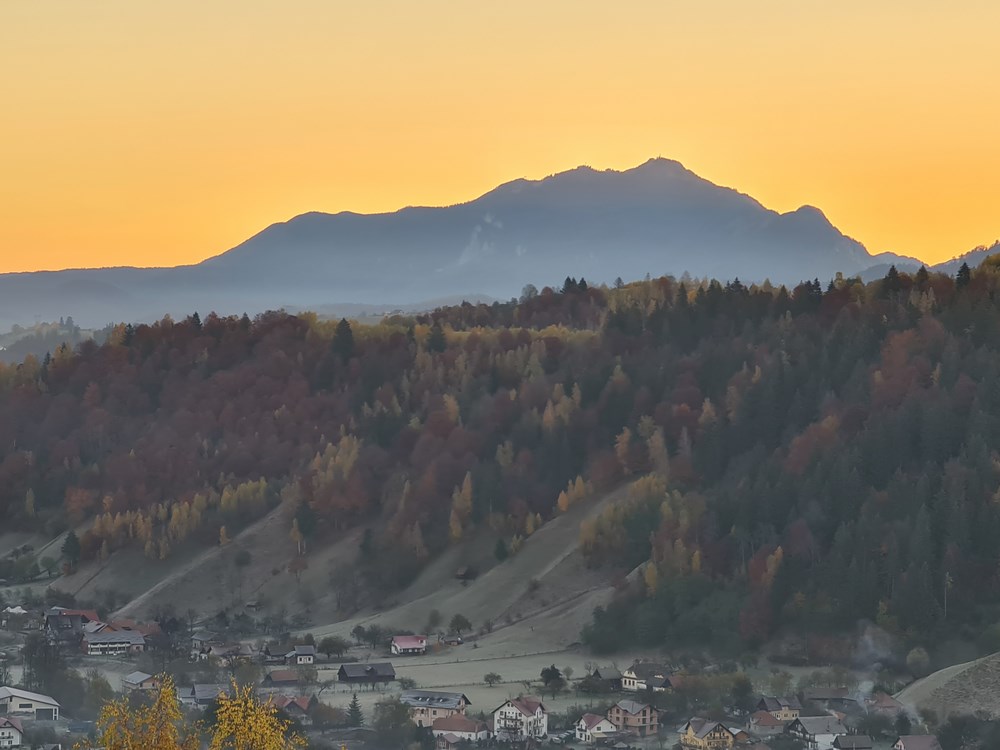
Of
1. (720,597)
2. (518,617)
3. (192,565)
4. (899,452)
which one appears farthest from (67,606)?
(899,452)

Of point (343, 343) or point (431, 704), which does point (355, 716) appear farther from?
point (343, 343)

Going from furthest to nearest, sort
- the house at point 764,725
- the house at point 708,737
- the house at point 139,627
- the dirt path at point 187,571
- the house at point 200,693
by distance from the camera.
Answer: the dirt path at point 187,571 < the house at point 139,627 < the house at point 200,693 < the house at point 764,725 < the house at point 708,737

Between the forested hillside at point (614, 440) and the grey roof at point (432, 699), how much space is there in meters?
15.7

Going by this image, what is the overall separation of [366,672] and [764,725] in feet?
67.8

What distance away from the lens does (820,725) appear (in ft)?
274

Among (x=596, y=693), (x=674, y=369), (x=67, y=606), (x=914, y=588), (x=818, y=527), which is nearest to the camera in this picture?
(x=596, y=693)

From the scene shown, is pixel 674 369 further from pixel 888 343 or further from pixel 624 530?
pixel 624 530

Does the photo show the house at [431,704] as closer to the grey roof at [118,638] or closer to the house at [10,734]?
the house at [10,734]

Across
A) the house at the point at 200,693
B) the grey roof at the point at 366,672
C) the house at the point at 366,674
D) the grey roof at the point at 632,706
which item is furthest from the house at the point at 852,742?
the house at the point at 200,693

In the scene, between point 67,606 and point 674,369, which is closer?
point 67,606

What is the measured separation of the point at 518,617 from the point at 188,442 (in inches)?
1873

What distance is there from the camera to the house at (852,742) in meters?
80.2

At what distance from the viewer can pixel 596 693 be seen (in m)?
93.2

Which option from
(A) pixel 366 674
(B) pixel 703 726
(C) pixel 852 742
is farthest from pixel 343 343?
(C) pixel 852 742
